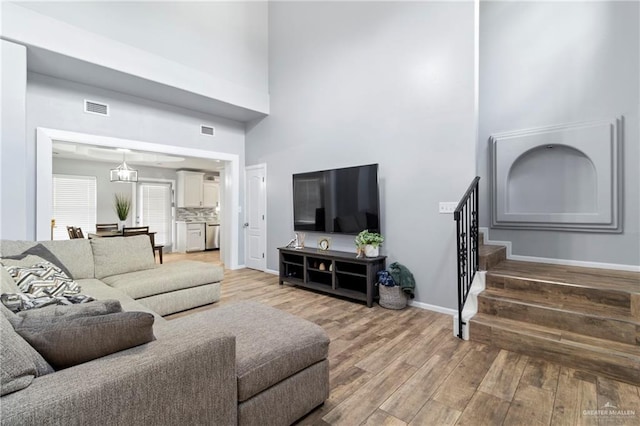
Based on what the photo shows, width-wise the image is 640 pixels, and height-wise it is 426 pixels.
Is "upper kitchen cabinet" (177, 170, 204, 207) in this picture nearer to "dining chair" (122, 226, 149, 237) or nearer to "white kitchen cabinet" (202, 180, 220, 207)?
"white kitchen cabinet" (202, 180, 220, 207)

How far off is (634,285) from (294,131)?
4466mm

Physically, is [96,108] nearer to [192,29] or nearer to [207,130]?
[207,130]

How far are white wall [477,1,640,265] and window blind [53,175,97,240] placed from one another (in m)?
8.59

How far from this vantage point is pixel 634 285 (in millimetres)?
2514

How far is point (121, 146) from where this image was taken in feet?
14.0

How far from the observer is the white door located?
548 cm

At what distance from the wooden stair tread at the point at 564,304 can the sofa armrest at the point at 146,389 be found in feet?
8.30

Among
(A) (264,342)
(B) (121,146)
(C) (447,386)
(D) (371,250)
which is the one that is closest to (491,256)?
(D) (371,250)

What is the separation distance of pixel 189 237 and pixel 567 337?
27.3ft

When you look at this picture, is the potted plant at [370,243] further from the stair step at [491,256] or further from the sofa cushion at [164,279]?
the sofa cushion at [164,279]

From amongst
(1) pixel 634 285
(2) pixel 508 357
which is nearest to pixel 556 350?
(2) pixel 508 357

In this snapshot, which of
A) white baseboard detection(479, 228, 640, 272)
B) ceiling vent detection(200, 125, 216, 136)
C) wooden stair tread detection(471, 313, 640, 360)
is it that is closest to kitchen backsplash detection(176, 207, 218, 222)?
ceiling vent detection(200, 125, 216, 136)

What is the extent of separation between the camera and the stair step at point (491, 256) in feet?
10.2

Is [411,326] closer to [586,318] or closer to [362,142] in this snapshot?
[586,318]
